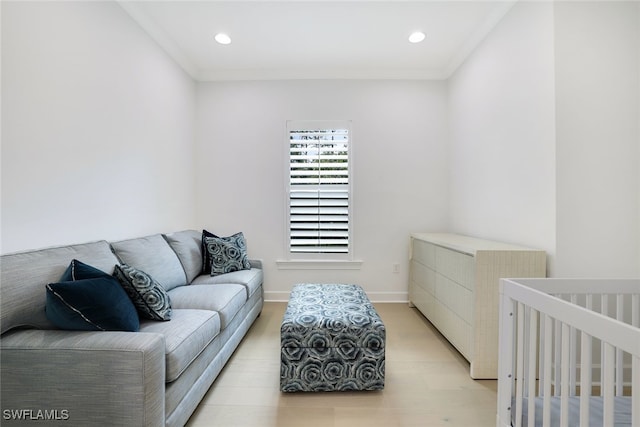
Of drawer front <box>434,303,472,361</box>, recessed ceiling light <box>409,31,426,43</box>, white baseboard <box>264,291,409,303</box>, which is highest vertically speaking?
recessed ceiling light <box>409,31,426,43</box>

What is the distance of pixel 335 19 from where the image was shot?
2.75 m

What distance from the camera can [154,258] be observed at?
7.70 feet

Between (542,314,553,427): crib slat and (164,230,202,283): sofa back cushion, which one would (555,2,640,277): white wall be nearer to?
(542,314,553,427): crib slat

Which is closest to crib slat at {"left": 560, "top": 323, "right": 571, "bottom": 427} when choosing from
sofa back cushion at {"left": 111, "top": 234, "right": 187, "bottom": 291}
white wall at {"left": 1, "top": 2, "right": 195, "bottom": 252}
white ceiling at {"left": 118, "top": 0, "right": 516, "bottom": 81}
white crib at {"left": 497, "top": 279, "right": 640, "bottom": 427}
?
white crib at {"left": 497, "top": 279, "right": 640, "bottom": 427}

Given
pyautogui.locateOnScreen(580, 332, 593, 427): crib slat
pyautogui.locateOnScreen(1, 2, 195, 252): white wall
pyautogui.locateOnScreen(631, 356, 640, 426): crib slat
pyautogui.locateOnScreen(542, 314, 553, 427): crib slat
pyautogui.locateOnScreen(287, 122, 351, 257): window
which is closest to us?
pyautogui.locateOnScreen(631, 356, 640, 426): crib slat

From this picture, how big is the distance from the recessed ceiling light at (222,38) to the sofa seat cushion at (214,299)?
7.95ft

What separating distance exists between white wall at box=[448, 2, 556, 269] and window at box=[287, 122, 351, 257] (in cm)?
134

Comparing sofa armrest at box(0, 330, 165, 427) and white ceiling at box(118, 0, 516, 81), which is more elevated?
white ceiling at box(118, 0, 516, 81)

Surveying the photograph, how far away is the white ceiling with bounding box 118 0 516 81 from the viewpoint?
102 inches

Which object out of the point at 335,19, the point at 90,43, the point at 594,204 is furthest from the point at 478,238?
the point at 90,43

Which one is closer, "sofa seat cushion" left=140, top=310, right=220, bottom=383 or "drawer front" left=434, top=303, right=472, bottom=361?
"sofa seat cushion" left=140, top=310, right=220, bottom=383

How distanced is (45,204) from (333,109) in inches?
116

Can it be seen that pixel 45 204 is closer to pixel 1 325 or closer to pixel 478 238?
pixel 1 325

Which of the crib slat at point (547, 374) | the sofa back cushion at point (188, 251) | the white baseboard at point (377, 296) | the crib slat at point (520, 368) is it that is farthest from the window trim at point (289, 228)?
the crib slat at point (547, 374)
